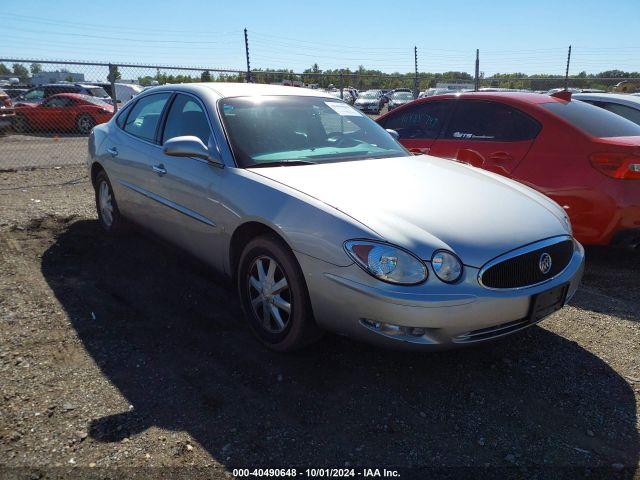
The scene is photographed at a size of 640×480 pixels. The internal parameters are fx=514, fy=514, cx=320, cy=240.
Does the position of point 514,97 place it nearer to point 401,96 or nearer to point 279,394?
point 279,394

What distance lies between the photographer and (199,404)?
2.67 m

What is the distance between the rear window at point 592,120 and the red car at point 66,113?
46.5ft

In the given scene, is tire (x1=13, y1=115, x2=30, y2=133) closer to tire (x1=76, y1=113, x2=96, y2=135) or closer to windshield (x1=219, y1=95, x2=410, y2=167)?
tire (x1=76, y1=113, x2=96, y2=135)

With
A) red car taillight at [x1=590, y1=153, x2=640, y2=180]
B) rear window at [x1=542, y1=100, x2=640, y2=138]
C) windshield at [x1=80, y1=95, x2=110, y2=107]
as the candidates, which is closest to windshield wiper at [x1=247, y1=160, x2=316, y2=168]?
red car taillight at [x1=590, y1=153, x2=640, y2=180]

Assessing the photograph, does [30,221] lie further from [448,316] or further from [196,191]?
[448,316]

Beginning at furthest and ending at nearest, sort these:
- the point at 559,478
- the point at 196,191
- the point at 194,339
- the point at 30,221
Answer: the point at 30,221 < the point at 196,191 < the point at 194,339 < the point at 559,478

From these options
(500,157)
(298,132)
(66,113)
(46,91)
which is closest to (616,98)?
(500,157)

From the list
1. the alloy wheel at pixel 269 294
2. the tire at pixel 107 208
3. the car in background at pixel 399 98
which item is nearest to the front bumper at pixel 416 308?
the alloy wheel at pixel 269 294

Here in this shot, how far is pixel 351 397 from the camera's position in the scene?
8.96ft

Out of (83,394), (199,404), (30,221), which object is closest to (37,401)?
(83,394)

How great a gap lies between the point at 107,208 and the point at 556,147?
173 inches

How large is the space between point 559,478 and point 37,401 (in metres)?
2.54

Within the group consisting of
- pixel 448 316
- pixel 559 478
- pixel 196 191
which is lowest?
pixel 559 478

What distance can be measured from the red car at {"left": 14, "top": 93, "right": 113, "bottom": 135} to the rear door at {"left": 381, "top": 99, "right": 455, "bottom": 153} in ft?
40.7
